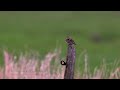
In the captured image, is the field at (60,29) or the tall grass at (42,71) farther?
the field at (60,29)

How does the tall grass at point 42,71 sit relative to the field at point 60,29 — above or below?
below

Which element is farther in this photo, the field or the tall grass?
the field

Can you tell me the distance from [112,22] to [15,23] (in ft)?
19.5

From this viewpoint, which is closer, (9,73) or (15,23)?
(9,73)

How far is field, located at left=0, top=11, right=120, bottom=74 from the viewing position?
29.8 meters

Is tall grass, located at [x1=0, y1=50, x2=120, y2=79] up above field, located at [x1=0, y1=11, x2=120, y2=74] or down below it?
below

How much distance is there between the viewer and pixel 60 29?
3644 centimetres

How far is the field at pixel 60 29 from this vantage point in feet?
97.9

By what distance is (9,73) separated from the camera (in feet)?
36.3

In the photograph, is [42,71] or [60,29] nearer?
[42,71]

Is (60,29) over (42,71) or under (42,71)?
over
